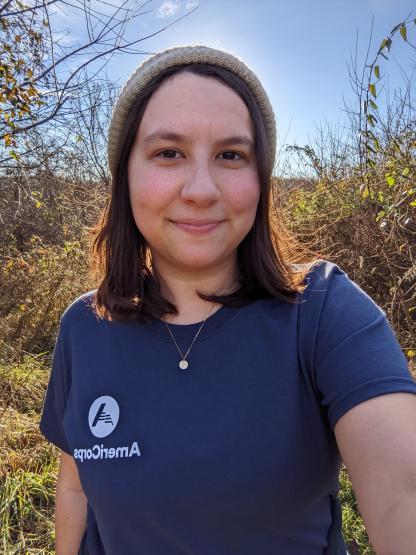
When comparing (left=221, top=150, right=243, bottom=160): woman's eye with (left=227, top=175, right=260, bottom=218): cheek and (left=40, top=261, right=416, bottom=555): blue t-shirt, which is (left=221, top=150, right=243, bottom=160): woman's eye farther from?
(left=40, top=261, right=416, bottom=555): blue t-shirt

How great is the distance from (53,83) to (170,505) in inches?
140

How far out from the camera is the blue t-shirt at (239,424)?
3.10 ft

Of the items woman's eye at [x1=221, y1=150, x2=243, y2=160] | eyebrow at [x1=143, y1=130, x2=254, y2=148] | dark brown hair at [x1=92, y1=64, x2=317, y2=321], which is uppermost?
eyebrow at [x1=143, y1=130, x2=254, y2=148]

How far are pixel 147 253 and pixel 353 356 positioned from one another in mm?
814

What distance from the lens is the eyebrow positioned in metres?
1.15

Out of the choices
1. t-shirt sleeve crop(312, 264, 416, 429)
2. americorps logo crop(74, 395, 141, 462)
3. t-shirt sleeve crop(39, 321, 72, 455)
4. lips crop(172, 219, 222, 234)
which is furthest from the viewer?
t-shirt sleeve crop(39, 321, 72, 455)

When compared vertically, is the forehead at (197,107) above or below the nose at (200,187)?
above

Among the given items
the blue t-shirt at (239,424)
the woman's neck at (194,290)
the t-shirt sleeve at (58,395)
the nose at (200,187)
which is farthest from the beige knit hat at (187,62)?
the t-shirt sleeve at (58,395)

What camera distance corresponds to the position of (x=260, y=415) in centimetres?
98

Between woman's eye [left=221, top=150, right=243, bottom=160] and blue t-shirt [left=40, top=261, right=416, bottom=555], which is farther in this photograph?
woman's eye [left=221, top=150, right=243, bottom=160]

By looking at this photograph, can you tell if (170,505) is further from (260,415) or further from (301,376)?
(301,376)

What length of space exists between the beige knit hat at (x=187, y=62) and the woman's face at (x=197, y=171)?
0.17 feet

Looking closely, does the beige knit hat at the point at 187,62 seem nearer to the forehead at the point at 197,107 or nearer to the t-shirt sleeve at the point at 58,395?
the forehead at the point at 197,107

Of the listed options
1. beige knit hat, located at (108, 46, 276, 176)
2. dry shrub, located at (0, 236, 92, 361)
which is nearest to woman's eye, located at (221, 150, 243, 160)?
beige knit hat, located at (108, 46, 276, 176)
